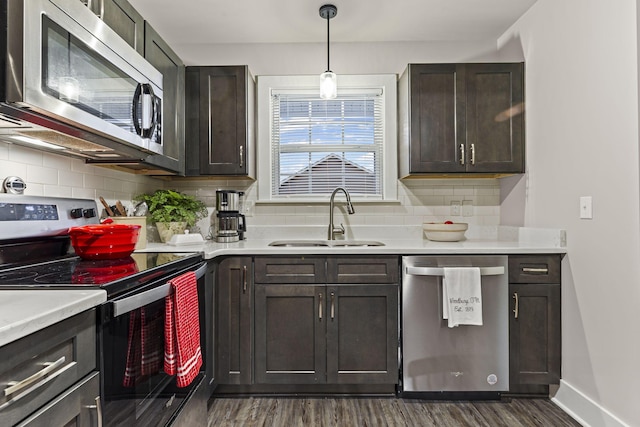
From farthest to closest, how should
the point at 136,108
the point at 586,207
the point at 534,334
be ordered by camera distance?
1. the point at 534,334
2. the point at 586,207
3. the point at 136,108

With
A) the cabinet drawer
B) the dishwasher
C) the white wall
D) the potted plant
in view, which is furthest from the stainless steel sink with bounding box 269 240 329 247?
the white wall

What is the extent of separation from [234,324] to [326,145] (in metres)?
1.51

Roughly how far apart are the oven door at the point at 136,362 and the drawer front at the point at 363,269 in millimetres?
997

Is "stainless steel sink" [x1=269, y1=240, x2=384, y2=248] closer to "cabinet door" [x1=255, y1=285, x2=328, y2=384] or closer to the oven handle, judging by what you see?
"cabinet door" [x1=255, y1=285, x2=328, y2=384]

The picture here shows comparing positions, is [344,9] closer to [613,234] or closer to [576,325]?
[613,234]

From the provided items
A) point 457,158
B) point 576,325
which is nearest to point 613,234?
point 576,325

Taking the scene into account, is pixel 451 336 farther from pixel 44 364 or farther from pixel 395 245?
pixel 44 364

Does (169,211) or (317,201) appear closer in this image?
(169,211)

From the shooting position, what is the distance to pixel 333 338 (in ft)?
7.21

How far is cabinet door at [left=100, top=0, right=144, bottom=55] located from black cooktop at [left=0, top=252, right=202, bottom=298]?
1.03 meters

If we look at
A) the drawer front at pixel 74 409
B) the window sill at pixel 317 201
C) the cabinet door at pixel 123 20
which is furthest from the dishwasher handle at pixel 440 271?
the cabinet door at pixel 123 20

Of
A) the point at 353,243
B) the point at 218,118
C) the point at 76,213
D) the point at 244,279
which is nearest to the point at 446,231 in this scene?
the point at 353,243

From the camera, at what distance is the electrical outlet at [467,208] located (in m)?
2.90

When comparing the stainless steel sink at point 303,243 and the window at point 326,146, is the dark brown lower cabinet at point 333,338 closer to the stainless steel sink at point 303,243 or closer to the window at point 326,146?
the stainless steel sink at point 303,243
